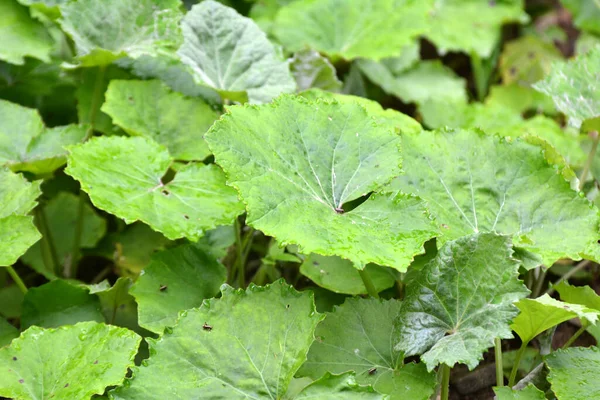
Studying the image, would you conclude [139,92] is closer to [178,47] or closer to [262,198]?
[178,47]

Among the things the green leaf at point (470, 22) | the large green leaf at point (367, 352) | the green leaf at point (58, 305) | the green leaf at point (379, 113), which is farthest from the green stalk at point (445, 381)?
the green leaf at point (470, 22)

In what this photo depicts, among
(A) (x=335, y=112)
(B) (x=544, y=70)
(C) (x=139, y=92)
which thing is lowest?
(B) (x=544, y=70)

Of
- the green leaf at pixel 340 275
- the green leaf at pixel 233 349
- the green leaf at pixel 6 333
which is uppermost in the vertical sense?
the green leaf at pixel 233 349

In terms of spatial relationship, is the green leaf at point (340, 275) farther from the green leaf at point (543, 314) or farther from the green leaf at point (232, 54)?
the green leaf at point (232, 54)

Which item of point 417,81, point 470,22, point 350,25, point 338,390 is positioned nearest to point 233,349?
point 338,390

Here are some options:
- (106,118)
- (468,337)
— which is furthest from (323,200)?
(106,118)

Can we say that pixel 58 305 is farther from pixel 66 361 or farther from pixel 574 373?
pixel 574 373
